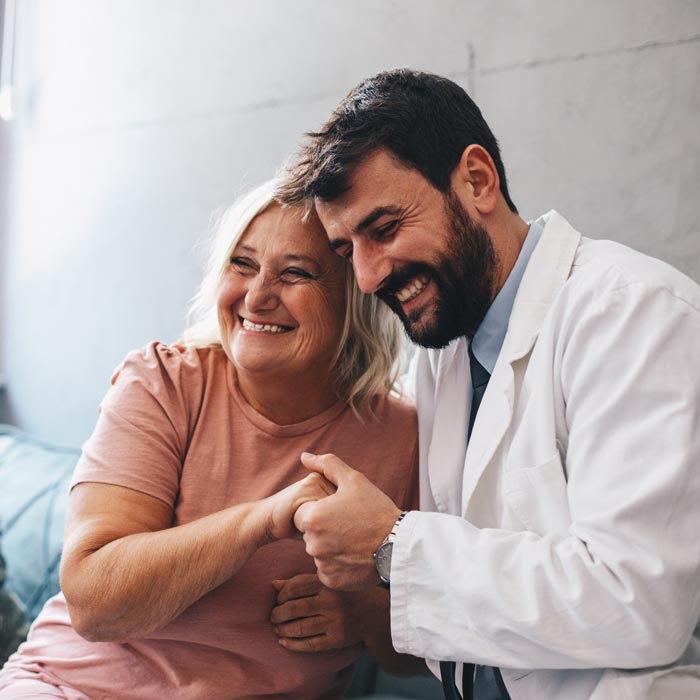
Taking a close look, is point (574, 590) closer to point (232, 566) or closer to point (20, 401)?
point (232, 566)

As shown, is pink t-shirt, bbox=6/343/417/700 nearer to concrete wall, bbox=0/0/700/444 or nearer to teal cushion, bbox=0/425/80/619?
teal cushion, bbox=0/425/80/619

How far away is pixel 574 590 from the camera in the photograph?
3.72ft

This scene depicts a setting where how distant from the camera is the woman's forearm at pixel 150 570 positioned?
1.37 m

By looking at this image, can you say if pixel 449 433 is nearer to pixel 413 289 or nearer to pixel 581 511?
pixel 413 289

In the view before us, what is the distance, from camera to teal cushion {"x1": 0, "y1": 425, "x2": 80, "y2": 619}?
2188 mm

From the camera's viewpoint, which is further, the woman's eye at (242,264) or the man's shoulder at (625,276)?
the woman's eye at (242,264)

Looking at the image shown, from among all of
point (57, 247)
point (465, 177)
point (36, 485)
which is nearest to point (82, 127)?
point (57, 247)

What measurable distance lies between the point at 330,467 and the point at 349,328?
0.42 metres

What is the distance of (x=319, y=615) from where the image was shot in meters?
1.55

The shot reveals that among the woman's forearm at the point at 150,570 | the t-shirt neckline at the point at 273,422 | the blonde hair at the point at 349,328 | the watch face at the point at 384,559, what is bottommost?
the woman's forearm at the point at 150,570

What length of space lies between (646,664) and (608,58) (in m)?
1.33

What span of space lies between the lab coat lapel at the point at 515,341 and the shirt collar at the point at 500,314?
6 centimetres

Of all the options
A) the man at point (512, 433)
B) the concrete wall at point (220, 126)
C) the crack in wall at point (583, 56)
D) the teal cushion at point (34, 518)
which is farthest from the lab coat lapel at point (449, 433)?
the teal cushion at point (34, 518)

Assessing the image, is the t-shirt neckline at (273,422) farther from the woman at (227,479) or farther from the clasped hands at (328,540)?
the clasped hands at (328,540)
